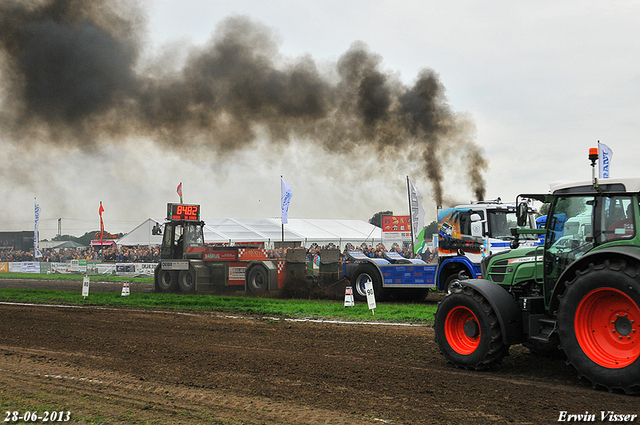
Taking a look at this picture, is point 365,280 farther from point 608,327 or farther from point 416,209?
point 608,327

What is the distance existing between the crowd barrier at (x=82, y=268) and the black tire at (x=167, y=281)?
9603mm

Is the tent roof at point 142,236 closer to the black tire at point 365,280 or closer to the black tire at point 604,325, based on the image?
the black tire at point 365,280

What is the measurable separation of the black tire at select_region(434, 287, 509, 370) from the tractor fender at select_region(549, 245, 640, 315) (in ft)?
2.42

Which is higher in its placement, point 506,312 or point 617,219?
point 617,219

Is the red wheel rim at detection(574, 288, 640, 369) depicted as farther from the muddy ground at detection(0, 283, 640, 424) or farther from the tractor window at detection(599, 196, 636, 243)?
the tractor window at detection(599, 196, 636, 243)

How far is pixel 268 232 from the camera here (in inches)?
1578

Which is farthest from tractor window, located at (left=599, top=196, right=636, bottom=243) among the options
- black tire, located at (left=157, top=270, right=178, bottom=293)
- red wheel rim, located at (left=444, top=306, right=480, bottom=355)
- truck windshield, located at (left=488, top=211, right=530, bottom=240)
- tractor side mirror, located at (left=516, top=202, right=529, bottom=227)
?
black tire, located at (left=157, top=270, right=178, bottom=293)

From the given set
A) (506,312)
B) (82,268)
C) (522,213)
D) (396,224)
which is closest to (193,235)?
(396,224)

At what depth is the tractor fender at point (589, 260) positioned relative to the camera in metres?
5.21

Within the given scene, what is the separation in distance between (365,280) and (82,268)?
24.9 meters

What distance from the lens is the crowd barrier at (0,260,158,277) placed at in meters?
32.0

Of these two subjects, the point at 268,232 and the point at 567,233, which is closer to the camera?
the point at 567,233

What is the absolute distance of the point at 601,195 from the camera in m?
5.73

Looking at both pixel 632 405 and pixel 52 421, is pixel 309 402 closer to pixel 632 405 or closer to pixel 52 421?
pixel 52 421
